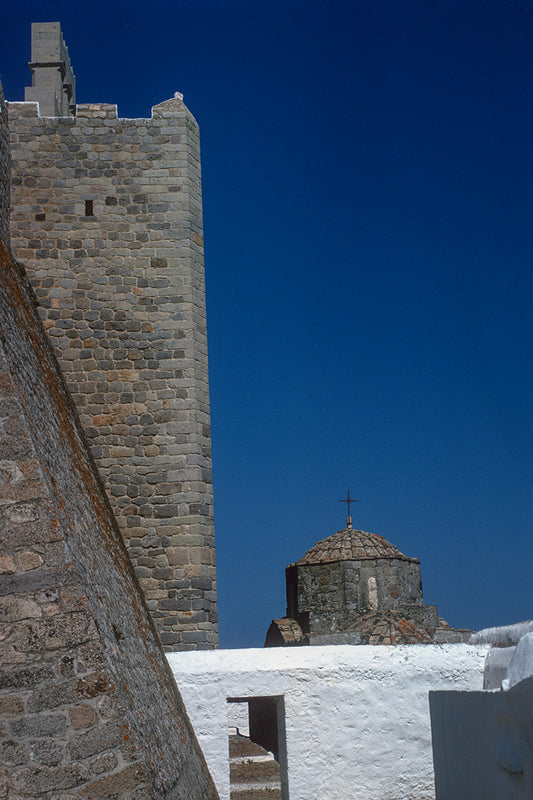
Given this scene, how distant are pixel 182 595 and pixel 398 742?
2.97 metres

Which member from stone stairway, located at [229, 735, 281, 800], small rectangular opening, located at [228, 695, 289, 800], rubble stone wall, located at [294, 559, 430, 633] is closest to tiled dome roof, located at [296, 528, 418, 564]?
rubble stone wall, located at [294, 559, 430, 633]

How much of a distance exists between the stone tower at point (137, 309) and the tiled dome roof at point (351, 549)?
17.1 feet

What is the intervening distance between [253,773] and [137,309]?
685cm

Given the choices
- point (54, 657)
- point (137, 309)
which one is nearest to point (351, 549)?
point (137, 309)

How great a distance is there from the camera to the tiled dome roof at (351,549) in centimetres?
1459

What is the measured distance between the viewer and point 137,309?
10.2 m

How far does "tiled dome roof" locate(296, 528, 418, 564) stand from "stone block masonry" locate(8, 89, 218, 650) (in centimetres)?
521

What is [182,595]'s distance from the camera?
373 inches

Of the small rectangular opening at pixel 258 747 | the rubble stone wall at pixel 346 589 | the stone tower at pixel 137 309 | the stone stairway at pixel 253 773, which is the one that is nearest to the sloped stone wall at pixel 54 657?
the small rectangular opening at pixel 258 747

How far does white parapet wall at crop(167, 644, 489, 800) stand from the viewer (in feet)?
24.1

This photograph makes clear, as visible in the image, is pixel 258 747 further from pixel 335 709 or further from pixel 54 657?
pixel 54 657

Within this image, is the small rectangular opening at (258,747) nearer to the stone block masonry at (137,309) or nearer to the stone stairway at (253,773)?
the stone stairway at (253,773)

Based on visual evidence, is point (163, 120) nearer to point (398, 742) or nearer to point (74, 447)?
point (74, 447)

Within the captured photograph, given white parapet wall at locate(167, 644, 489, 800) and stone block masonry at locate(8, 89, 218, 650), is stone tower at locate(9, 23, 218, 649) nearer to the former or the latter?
stone block masonry at locate(8, 89, 218, 650)
